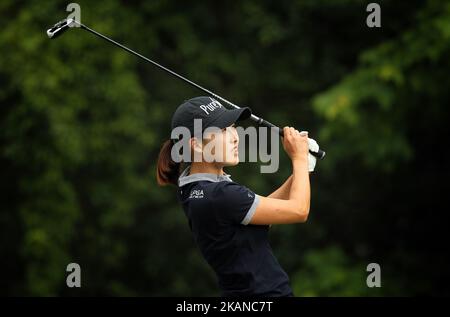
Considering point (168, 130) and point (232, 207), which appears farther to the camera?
point (168, 130)

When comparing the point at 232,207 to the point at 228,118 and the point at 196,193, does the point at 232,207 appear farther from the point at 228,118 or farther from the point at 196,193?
the point at 228,118

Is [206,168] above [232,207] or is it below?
above

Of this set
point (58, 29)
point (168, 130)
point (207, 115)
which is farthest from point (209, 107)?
point (168, 130)

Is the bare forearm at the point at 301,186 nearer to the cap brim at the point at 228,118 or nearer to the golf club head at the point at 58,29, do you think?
the cap brim at the point at 228,118

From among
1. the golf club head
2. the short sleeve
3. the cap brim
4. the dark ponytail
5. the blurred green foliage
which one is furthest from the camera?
the blurred green foliage

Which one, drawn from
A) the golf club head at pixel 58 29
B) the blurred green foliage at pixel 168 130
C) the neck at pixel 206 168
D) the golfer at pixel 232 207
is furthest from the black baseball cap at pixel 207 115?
the blurred green foliage at pixel 168 130

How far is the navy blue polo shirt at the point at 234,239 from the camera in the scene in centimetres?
286

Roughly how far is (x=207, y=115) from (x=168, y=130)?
7.00 m

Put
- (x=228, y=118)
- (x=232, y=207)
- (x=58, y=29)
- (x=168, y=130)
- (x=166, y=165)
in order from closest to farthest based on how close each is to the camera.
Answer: (x=232, y=207) → (x=228, y=118) → (x=166, y=165) → (x=58, y=29) → (x=168, y=130)

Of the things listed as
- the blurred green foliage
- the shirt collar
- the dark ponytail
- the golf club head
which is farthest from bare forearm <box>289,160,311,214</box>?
the blurred green foliage

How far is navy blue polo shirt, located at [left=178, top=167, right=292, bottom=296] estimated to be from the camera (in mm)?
2863

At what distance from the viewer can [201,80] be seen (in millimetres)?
9570

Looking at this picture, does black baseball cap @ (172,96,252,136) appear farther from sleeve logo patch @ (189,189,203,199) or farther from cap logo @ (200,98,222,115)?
sleeve logo patch @ (189,189,203,199)

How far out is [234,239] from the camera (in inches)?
114
